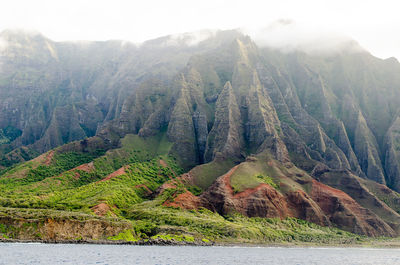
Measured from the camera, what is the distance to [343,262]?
5531 inches

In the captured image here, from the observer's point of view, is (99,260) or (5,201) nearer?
(99,260)

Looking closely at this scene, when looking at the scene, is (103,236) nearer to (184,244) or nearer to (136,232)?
(136,232)

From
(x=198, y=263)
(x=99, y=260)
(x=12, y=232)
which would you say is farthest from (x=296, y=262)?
(x=12, y=232)

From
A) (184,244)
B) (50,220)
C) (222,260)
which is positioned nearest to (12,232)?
(50,220)

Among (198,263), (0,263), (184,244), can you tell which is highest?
(0,263)

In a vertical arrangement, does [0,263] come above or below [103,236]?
above

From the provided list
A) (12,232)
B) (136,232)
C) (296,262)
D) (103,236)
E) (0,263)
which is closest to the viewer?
(0,263)

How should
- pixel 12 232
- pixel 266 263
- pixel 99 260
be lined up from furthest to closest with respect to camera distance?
pixel 12 232 → pixel 266 263 → pixel 99 260

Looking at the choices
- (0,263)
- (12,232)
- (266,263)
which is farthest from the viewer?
(12,232)

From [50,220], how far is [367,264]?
361 feet

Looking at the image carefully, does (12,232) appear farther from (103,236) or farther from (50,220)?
(103,236)

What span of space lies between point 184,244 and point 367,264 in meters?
79.3

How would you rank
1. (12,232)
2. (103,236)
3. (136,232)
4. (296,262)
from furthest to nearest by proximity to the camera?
(136,232) < (103,236) < (12,232) < (296,262)

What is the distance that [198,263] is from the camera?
11681 cm
